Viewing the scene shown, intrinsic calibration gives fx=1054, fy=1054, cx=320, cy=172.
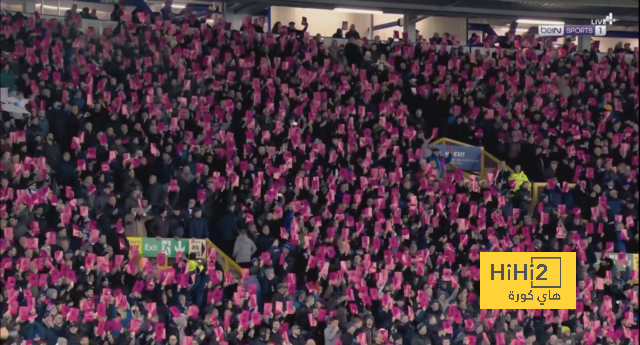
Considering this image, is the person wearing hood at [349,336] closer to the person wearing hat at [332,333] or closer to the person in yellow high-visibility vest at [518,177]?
the person wearing hat at [332,333]

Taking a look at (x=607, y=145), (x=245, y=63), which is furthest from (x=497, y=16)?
(x=245, y=63)

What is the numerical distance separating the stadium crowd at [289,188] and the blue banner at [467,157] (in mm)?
332

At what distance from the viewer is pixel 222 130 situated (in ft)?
62.1

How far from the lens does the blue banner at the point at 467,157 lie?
20938 mm

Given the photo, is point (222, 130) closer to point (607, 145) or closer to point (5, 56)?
point (5, 56)

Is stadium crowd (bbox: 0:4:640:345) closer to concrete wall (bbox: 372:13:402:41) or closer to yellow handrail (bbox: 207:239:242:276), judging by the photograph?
yellow handrail (bbox: 207:239:242:276)

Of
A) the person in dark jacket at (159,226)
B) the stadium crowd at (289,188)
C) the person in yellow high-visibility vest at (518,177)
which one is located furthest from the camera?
the person in yellow high-visibility vest at (518,177)

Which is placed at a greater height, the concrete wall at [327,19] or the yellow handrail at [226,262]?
the concrete wall at [327,19]

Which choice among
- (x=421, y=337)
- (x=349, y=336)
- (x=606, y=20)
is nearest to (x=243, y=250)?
(x=349, y=336)

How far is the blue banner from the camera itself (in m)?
20.9

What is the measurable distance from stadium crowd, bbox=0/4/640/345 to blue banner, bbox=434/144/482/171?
332 millimetres

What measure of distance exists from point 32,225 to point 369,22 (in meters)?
11.5

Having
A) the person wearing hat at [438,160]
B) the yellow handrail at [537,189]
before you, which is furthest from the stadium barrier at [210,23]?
the yellow handrail at [537,189]

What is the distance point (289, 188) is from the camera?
18438 mm
